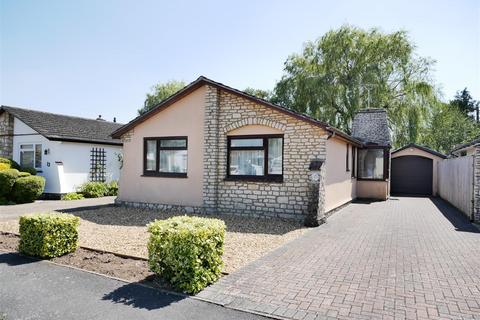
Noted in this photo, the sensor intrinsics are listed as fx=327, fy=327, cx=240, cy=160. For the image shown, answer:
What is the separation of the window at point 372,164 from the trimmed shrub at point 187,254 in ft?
49.9

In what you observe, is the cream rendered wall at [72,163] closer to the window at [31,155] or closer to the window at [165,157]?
the window at [31,155]

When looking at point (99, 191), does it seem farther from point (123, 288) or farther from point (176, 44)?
point (123, 288)

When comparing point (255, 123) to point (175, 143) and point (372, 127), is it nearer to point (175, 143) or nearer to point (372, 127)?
point (175, 143)

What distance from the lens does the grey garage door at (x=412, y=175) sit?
2167 centimetres

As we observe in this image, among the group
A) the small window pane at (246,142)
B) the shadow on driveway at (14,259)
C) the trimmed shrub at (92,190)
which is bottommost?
the shadow on driveway at (14,259)

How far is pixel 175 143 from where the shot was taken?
512 inches

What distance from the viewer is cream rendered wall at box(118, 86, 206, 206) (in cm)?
1238

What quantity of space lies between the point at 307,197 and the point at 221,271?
5.53 m

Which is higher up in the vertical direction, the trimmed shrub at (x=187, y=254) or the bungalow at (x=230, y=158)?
the bungalow at (x=230, y=158)

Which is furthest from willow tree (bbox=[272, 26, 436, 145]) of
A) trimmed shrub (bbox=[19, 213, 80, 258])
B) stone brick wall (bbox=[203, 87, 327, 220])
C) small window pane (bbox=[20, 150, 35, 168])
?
trimmed shrub (bbox=[19, 213, 80, 258])

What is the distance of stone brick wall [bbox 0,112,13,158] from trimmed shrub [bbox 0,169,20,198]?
15.1 ft

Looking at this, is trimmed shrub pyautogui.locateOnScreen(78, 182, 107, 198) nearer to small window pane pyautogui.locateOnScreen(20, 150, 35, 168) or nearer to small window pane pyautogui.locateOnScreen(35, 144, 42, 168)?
small window pane pyautogui.locateOnScreen(35, 144, 42, 168)

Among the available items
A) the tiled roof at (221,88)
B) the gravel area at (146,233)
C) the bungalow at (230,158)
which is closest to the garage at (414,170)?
the bungalow at (230,158)

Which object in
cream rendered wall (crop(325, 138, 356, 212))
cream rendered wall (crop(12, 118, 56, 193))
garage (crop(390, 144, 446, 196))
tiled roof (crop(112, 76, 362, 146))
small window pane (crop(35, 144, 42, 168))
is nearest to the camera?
tiled roof (crop(112, 76, 362, 146))
